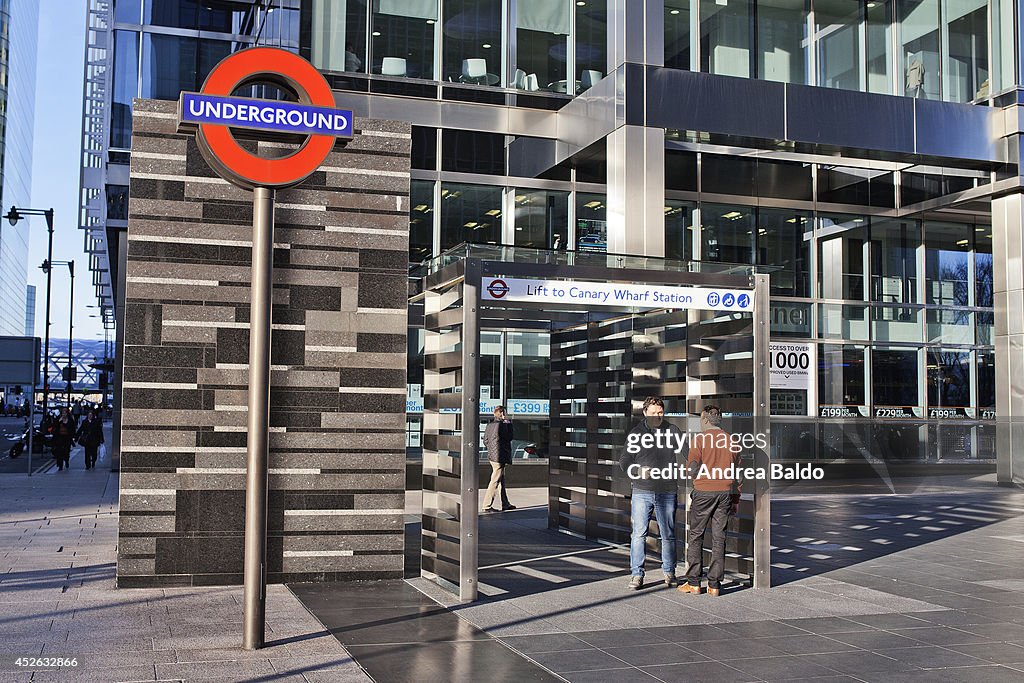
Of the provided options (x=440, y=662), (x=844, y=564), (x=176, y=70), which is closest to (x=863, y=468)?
(x=844, y=564)

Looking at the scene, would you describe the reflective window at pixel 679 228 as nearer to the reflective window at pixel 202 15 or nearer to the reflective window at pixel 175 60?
the reflective window at pixel 202 15

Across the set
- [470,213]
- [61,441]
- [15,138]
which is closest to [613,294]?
[470,213]

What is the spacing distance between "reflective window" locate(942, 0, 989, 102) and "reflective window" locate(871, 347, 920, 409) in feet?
21.3

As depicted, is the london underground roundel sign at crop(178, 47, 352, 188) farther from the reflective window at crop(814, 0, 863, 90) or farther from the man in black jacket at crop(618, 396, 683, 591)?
the reflective window at crop(814, 0, 863, 90)

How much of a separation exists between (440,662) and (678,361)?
6.07 metres

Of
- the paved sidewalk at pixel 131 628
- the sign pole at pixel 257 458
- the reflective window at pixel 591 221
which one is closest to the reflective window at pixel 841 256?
the reflective window at pixel 591 221

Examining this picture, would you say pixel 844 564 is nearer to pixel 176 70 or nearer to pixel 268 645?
pixel 268 645

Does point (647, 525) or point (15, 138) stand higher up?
point (15, 138)

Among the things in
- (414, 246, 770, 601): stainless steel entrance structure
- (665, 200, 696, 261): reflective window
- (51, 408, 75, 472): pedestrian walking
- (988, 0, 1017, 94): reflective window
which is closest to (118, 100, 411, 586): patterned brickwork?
(414, 246, 770, 601): stainless steel entrance structure

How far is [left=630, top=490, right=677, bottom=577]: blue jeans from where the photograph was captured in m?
11.1

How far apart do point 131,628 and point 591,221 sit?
16849 millimetres

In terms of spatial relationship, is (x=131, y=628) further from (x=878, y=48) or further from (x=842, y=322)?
(x=878, y=48)

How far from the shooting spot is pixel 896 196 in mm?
27609

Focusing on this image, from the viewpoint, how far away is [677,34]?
910 inches
